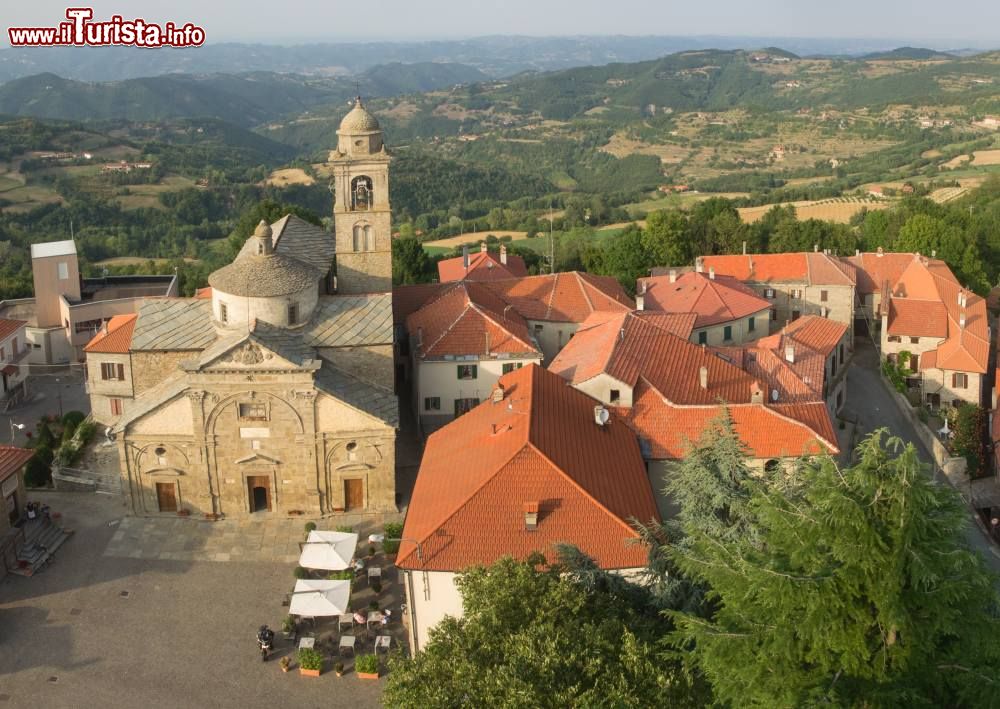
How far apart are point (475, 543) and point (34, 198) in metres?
111

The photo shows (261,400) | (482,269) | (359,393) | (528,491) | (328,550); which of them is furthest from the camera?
(482,269)

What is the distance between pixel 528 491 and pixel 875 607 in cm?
1273

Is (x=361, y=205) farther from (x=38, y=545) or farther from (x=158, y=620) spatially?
(x=158, y=620)

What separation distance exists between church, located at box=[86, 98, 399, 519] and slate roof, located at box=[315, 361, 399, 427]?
73mm

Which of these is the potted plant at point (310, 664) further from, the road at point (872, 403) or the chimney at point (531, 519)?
the road at point (872, 403)

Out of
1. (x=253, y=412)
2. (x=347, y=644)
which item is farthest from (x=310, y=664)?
(x=253, y=412)

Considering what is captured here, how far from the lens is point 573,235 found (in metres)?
97.5

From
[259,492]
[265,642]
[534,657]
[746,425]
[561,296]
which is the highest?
[561,296]

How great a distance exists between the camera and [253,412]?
125 ft

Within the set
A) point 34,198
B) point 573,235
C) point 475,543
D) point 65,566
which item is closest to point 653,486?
point 475,543

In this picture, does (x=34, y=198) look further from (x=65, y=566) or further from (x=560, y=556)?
(x=560, y=556)

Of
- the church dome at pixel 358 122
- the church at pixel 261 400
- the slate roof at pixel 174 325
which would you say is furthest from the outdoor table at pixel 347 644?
the church dome at pixel 358 122

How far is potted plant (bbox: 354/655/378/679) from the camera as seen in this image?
98.4 ft

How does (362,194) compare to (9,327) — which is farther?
(9,327)
